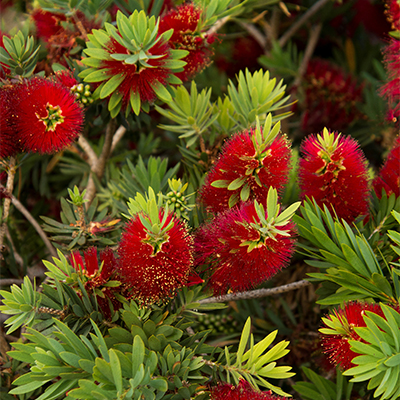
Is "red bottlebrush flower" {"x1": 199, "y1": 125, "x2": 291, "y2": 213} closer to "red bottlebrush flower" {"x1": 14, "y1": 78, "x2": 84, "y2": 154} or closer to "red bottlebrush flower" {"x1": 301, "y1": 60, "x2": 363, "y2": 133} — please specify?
"red bottlebrush flower" {"x1": 14, "y1": 78, "x2": 84, "y2": 154}

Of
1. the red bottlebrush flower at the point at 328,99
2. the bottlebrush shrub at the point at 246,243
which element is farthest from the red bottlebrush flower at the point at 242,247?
the red bottlebrush flower at the point at 328,99

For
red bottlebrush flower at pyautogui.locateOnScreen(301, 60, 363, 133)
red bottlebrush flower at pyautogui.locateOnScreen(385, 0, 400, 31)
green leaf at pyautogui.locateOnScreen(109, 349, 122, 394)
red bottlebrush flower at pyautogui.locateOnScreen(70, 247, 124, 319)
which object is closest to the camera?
green leaf at pyautogui.locateOnScreen(109, 349, 122, 394)

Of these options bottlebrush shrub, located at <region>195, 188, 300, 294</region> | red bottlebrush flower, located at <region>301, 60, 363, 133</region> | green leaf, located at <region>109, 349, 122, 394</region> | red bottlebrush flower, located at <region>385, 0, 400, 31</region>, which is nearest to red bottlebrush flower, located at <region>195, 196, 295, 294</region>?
bottlebrush shrub, located at <region>195, 188, 300, 294</region>

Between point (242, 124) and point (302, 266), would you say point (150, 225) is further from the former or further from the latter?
point (302, 266)

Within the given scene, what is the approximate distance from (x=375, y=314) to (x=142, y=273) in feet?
0.65

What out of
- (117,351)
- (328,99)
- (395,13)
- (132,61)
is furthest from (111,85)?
(328,99)

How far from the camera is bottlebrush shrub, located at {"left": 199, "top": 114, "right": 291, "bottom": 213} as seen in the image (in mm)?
387

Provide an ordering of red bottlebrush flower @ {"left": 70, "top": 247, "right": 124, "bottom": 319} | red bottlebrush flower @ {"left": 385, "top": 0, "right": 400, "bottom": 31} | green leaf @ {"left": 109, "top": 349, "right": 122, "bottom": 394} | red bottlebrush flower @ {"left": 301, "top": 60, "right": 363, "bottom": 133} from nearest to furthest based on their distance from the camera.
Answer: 1. green leaf @ {"left": 109, "top": 349, "right": 122, "bottom": 394}
2. red bottlebrush flower @ {"left": 70, "top": 247, "right": 124, "bottom": 319}
3. red bottlebrush flower @ {"left": 385, "top": 0, "right": 400, "bottom": 31}
4. red bottlebrush flower @ {"left": 301, "top": 60, "right": 363, "bottom": 133}

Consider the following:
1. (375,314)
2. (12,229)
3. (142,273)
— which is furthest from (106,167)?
(375,314)

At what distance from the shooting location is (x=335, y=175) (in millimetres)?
414

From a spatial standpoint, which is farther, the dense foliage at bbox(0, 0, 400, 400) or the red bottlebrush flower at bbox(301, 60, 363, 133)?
the red bottlebrush flower at bbox(301, 60, 363, 133)

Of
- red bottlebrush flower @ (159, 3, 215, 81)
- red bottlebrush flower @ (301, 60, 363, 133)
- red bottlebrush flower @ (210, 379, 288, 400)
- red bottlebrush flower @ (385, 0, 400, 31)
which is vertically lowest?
red bottlebrush flower @ (210, 379, 288, 400)

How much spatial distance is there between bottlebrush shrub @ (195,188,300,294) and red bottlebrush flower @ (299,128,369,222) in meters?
0.07

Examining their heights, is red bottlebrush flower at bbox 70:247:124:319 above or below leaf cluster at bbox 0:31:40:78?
below
